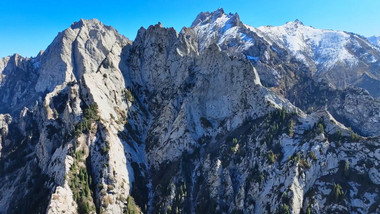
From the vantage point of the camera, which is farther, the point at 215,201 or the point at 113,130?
the point at 113,130

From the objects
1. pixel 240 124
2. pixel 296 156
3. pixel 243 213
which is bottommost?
pixel 243 213

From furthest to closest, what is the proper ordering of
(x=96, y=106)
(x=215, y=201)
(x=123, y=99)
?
(x=123, y=99) → (x=96, y=106) → (x=215, y=201)

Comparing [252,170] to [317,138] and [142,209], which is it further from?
[142,209]

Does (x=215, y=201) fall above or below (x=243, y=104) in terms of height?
below

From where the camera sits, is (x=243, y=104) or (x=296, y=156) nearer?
(x=296, y=156)

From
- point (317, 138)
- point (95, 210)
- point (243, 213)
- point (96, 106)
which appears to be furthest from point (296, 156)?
point (96, 106)

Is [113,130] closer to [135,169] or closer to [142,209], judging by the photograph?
[135,169]

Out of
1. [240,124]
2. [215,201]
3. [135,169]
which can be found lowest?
[215,201]

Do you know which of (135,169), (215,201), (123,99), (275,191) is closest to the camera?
(275,191)

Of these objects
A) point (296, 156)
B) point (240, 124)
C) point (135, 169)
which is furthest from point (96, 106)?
point (296, 156)
